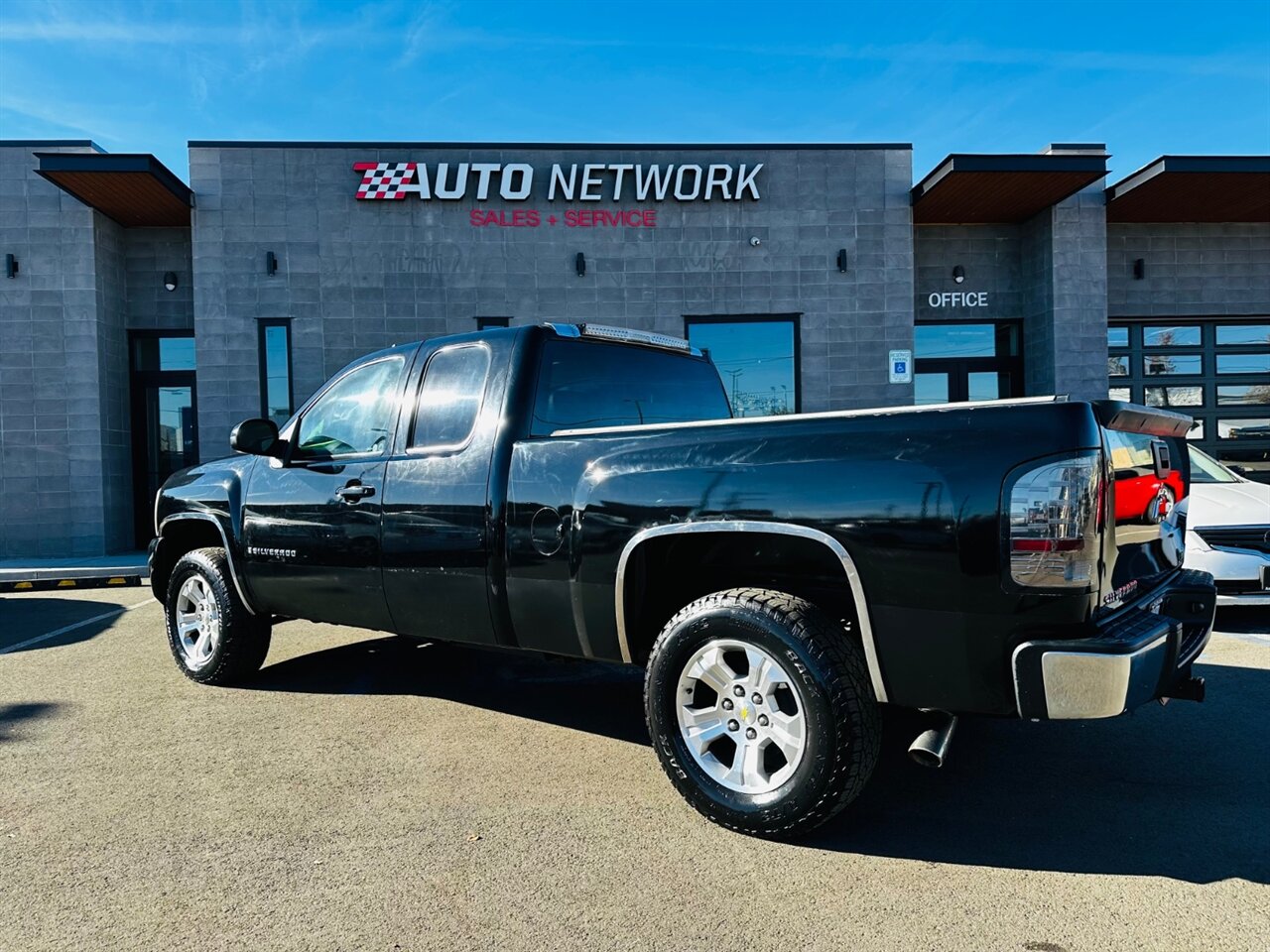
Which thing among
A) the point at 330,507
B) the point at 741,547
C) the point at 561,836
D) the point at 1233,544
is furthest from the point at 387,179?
the point at 561,836

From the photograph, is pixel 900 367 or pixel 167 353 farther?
pixel 167 353

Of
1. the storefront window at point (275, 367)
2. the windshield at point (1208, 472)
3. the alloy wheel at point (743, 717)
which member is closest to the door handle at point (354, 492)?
the alloy wheel at point (743, 717)

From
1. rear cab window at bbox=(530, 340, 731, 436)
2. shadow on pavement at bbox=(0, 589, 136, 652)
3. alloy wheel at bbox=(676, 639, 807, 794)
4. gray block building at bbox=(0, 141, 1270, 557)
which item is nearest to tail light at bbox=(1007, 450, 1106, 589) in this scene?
alloy wheel at bbox=(676, 639, 807, 794)

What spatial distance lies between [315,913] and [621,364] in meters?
2.82

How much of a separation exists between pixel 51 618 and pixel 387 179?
752 cm

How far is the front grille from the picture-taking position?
6.04 meters

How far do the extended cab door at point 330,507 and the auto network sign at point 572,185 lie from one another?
855 centimetres

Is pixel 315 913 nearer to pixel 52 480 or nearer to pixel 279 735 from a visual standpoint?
pixel 279 735

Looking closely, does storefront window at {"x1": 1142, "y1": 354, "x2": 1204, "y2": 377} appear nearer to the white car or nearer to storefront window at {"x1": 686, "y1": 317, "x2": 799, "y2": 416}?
storefront window at {"x1": 686, "y1": 317, "x2": 799, "y2": 416}

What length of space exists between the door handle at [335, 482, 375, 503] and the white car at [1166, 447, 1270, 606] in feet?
17.7

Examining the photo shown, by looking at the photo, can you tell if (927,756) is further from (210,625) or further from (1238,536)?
(1238,536)

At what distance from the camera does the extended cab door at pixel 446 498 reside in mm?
3760

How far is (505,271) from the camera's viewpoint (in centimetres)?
1258

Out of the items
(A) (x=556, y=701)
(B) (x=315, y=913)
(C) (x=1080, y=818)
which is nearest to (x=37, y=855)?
(B) (x=315, y=913)
